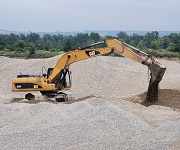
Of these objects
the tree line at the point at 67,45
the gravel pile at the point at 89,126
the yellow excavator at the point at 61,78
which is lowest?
the tree line at the point at 67,45

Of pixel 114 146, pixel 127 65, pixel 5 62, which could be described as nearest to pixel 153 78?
pixel 114 146

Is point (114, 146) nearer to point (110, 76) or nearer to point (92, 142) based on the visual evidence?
point (92, 142)

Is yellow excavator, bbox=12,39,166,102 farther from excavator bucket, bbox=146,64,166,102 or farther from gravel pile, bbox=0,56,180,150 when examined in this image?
gravel pile, bbox=0,56,180,150

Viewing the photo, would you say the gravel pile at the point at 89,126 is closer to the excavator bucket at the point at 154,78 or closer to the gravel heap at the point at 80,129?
the gravel heap at the point at 80,129

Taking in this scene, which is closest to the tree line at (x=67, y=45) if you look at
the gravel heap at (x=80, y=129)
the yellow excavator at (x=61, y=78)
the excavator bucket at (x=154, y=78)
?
the yellow excavator at (x=61, y=78)

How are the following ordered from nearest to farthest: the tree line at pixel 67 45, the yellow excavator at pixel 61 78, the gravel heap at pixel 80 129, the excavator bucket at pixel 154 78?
1. the gravel heap at pixel 80 129
2. the excavator bucket at pixel 154 78
3. the yellow excavator at pixel 61 78
4. the tree line at pixel 67 45

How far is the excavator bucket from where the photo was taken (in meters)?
14.9

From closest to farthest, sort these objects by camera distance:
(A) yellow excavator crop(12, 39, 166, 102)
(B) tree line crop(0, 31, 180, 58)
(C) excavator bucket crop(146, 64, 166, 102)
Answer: (C) excavator bucket crop(146, 64, 166, 102) → (A) yellow excavator crop(12, 39, 166, 102) → (B) tree line crop(0, 31, 180, 58)

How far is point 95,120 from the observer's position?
450 inches

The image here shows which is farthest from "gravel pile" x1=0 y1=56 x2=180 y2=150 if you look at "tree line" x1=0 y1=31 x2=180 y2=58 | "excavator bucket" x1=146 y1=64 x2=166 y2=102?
"tree line" x1=0 y1=31 x2=180 y2=58

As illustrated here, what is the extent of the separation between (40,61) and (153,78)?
38.0 ft

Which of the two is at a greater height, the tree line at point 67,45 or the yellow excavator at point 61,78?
the yellow excavator at point 61,78

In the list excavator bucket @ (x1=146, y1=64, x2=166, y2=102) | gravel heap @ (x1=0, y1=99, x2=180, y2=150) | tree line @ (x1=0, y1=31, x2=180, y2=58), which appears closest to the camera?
gravel heap @ (x1=0, y1=99, x2=180, y2=150)

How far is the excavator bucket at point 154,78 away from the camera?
14.9 metres
